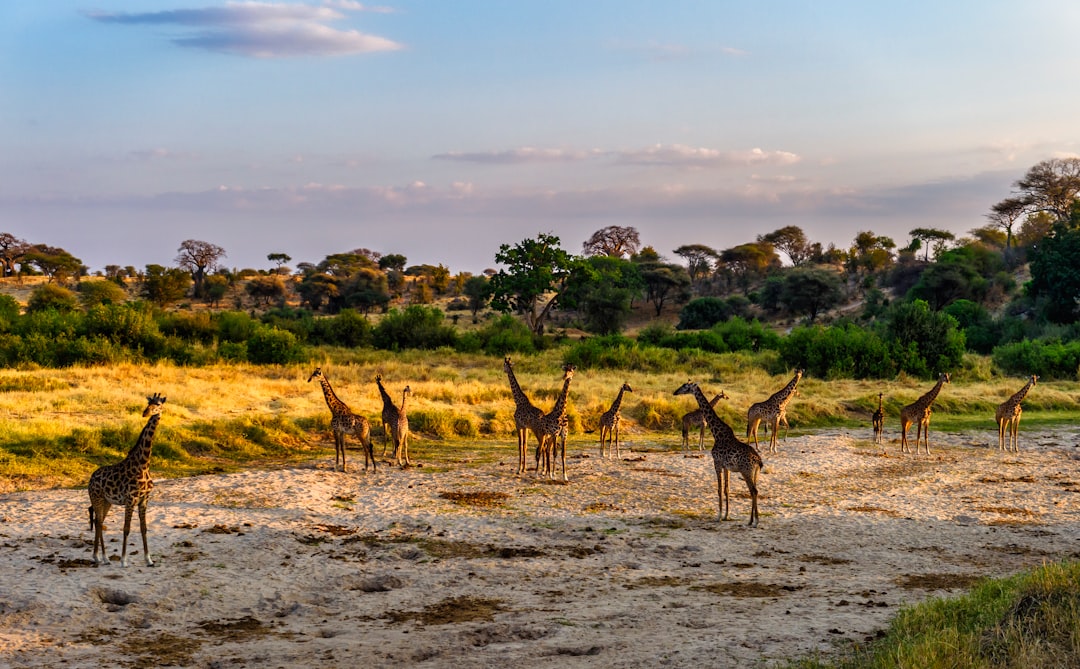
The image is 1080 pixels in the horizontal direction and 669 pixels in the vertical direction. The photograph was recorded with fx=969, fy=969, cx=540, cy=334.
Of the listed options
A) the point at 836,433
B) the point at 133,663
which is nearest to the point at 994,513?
the point at 836,433

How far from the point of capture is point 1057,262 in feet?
175

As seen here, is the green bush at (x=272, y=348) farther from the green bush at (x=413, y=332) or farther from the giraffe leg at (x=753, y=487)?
the giraffe leg at (x=753, y=487)

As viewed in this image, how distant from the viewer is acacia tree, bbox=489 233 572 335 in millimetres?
56312

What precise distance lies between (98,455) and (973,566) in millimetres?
14044

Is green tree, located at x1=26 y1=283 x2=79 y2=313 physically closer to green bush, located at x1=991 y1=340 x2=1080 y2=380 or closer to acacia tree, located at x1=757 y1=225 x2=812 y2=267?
green bush, located at x1=991 y1=340 x2=1080 y2=380

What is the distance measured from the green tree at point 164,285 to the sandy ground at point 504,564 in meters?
53.3

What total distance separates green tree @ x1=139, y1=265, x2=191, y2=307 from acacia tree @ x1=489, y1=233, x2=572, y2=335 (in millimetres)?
23439

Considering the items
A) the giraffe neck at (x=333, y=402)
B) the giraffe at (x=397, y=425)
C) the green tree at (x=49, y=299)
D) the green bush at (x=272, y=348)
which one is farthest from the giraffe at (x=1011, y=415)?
the green tree at (x=49, y=299)

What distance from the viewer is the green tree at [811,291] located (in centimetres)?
6750

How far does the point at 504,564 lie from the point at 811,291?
60.1m

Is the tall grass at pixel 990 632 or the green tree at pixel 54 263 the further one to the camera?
the green tree at pixel 54 263

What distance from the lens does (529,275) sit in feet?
185

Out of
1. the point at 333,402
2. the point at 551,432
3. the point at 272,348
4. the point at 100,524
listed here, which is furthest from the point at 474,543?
the point at 272,348

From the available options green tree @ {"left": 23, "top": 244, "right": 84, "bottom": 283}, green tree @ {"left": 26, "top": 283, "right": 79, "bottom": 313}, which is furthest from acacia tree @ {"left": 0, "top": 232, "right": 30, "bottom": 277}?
green tree @ {"left": 26, "top": 283, "right": 79, "bottom": 313}
